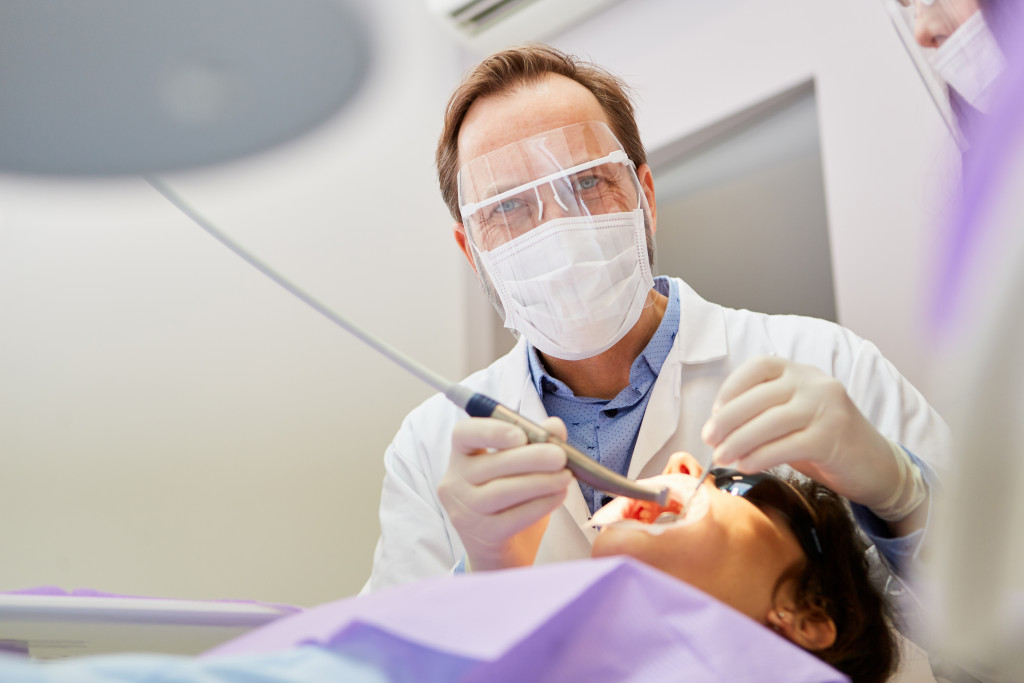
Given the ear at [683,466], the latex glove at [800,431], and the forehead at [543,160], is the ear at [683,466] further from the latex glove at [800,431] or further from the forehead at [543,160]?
the forehead at [543,160]

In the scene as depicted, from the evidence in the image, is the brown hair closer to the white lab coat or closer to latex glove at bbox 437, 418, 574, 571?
the white lab coat

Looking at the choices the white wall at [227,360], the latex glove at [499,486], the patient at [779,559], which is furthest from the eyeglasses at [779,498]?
the white wall at [227,360]

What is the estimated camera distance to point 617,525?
100 cm

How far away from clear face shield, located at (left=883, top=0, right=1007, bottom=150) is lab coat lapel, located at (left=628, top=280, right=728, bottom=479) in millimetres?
576

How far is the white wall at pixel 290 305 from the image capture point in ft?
6.01

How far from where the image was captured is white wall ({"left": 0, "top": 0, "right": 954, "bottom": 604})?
6.01 feet

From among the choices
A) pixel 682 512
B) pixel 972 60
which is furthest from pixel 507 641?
pixel 972 60

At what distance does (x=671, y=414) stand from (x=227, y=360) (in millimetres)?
1330

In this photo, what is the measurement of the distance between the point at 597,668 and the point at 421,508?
3.26 feet

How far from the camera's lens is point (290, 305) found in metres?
2.29

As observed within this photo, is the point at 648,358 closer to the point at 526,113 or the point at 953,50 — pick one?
the point at 526,113

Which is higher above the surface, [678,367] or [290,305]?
[290,305]

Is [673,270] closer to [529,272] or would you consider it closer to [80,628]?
[529,272]

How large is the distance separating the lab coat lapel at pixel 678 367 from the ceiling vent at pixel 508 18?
1261 mm
